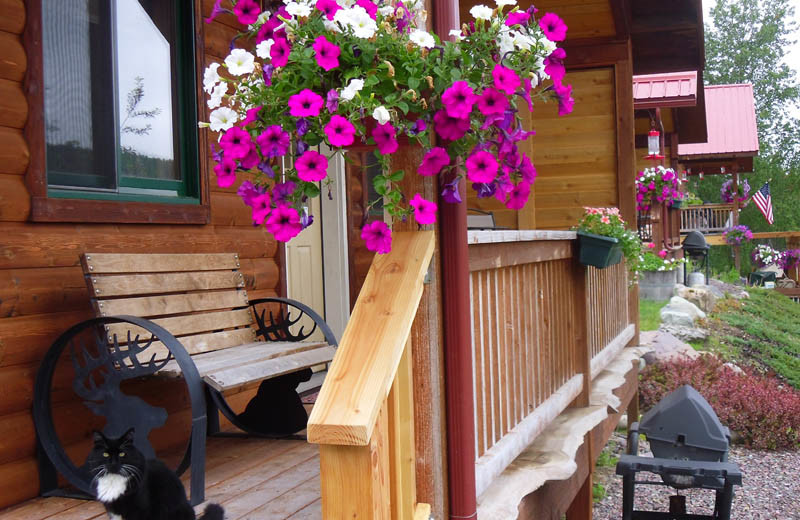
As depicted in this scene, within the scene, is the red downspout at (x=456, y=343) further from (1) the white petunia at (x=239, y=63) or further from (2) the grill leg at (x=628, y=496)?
(2) the grill leg at (x=628, y=496)

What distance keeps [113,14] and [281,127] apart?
6.46 ft

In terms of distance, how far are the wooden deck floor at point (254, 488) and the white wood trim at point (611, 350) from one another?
2267mm

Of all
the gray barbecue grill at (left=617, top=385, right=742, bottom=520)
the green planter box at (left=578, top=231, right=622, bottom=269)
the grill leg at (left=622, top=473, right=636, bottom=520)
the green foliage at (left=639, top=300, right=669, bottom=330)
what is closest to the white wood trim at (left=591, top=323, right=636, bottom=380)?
the gray barbecue grill at (left=617, top=385, right=742, bottom=520)

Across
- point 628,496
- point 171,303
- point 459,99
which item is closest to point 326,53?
point 459,99

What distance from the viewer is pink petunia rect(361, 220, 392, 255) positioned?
2033 mm

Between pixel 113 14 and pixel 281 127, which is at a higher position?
pixel 113 14

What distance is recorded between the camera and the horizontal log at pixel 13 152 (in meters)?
2.96

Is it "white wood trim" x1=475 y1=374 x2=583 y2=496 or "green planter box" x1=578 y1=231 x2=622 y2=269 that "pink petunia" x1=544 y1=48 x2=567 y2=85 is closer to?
"white wood trim" x1=475 y1=374 x2=583 y2=496

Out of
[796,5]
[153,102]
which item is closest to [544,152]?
[153,102]

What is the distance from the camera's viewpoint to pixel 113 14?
3543mm

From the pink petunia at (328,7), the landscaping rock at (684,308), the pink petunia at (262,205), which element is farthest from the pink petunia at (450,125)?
the landscaping rock at (684,308)

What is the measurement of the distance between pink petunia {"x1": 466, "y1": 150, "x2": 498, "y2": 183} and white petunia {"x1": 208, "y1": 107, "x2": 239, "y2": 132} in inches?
24.2

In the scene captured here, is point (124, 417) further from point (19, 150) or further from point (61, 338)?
point (19, 150)

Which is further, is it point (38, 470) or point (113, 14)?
point (113, 14)
